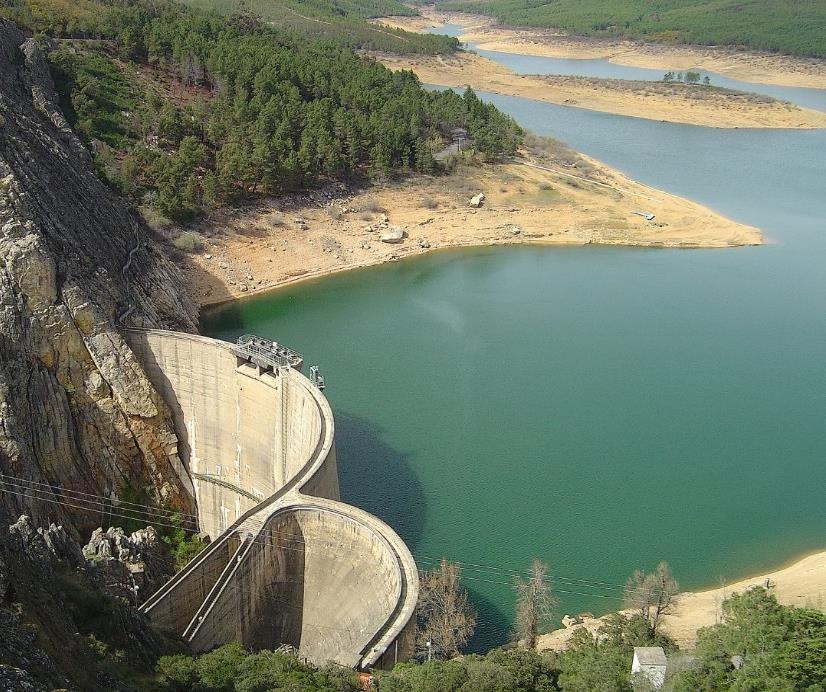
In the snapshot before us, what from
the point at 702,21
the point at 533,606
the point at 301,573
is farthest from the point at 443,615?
the point at 702,21

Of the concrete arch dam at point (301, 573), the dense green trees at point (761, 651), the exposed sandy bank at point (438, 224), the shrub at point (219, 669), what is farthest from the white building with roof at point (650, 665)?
the exposed sandy bank at point (438, 224)

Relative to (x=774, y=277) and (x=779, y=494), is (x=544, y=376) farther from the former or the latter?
(x=774, y=277)

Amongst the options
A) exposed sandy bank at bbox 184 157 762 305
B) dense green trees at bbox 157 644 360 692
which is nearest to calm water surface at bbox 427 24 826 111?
exposed sandy bank at bbox 184 157 762 305

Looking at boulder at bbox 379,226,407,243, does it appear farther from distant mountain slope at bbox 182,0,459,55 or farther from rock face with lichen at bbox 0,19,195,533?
distant mountain slope at bbox 182,0,459,55

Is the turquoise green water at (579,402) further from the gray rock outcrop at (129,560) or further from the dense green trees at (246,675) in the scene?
the dense green trees at (246,675)

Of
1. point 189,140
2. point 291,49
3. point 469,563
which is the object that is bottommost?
point 469,563

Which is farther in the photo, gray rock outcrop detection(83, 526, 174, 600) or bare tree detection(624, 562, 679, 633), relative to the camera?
bare tree detection(624, 562, 679, 633)

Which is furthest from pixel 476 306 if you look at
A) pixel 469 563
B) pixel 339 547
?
pixel 339 547
